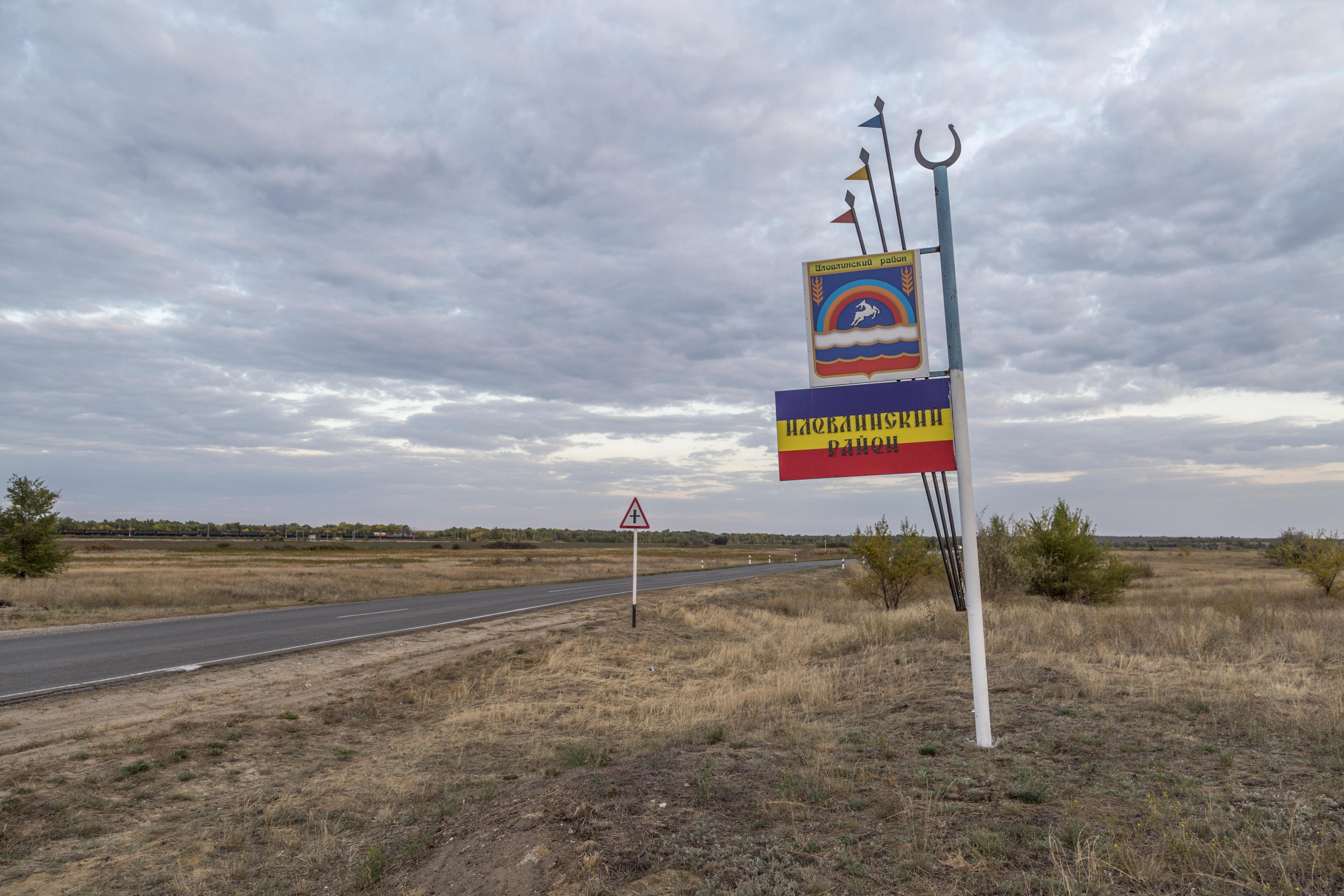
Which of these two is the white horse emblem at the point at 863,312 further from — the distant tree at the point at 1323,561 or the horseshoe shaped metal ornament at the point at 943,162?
the distant tree at the point at 1323,561

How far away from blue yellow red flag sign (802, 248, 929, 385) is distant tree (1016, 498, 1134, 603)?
806 inches

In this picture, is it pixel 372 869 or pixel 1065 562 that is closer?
pixel 372 869

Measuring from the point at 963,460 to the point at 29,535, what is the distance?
118ft

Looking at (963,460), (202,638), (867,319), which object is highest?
(867,319)

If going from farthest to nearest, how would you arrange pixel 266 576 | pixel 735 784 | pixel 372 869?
pixel 266 576 → pixel 735 784 → pixel 372 869

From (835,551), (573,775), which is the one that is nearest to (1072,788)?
(573,775)

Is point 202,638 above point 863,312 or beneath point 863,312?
beneath

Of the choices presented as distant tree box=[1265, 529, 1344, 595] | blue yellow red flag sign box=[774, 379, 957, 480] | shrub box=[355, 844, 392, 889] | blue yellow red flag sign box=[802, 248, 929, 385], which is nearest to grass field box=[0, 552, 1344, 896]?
shrub box=[355, 844, 392, 889]

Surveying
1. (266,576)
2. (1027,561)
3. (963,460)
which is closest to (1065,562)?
(1027,561)

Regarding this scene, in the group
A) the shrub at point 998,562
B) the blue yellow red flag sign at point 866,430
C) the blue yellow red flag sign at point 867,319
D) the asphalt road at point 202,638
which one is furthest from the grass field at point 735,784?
the shrub at point 998,562

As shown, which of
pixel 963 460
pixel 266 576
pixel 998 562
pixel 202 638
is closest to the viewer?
pixel 963 460

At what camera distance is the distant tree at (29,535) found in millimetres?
27562

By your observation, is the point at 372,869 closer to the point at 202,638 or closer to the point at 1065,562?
the point at 202,638

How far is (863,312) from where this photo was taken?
7.21 meters
